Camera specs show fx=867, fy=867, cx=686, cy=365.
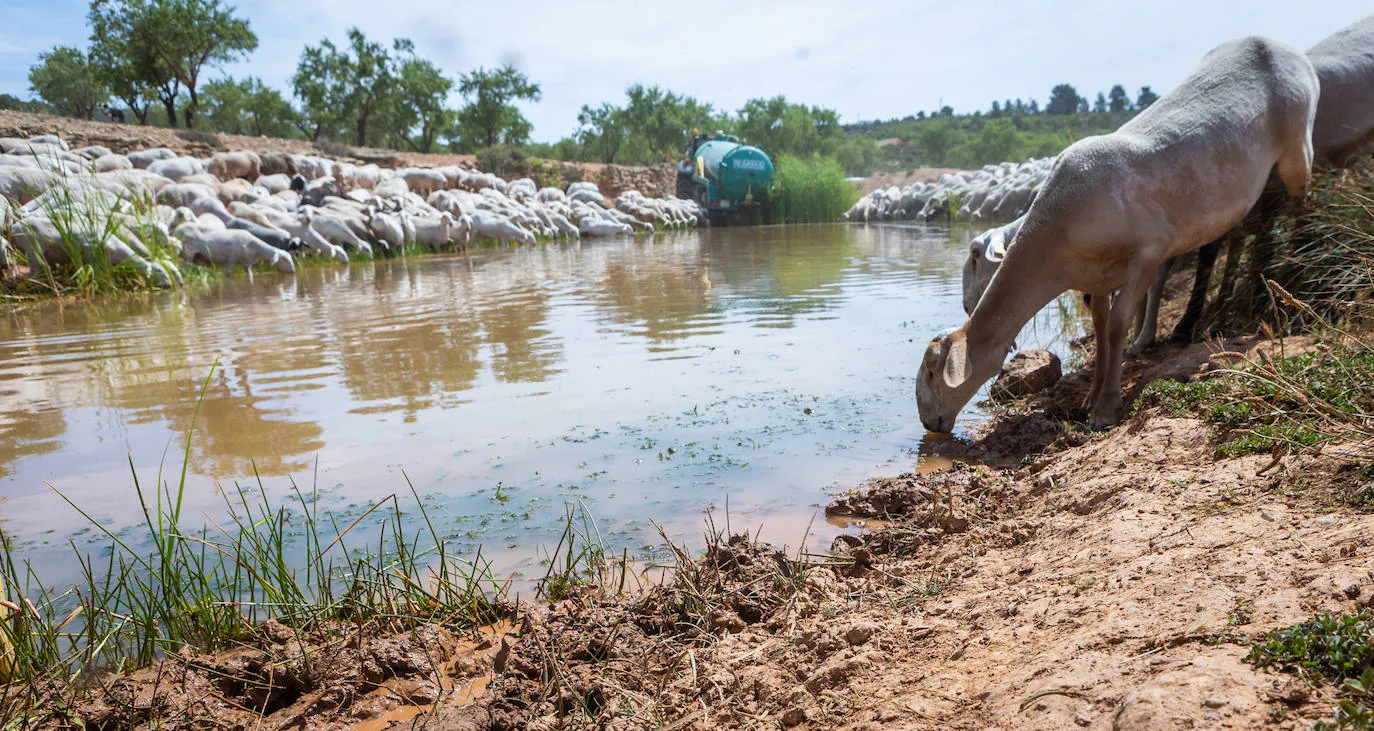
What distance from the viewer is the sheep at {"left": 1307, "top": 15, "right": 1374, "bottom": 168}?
6.34 m

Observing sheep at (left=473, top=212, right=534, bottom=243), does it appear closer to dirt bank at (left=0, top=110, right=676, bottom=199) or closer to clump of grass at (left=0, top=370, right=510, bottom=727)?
dirt bank at (left=0, top=110, right=676, bottom=199)

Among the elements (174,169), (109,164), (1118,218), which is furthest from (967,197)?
(1118,218)

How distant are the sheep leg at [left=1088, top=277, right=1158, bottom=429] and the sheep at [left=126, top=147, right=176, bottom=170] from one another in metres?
29.8

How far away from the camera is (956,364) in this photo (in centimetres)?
520

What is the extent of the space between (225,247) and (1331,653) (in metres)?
18.6

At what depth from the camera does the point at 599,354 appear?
26.2ft

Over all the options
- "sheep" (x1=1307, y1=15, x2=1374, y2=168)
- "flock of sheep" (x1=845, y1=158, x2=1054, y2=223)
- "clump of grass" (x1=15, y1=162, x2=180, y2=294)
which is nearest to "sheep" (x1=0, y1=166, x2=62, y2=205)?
"clump of grass" (x1=15, y1=162, x2=180, y2=294)

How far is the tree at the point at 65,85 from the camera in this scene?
56344 mm

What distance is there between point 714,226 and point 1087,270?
3637cm

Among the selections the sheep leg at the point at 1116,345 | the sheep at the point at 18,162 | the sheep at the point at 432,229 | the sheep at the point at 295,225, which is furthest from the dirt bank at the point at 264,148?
the sheep leg at the point at 1116,345

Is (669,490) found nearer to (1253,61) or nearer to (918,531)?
(918,531)

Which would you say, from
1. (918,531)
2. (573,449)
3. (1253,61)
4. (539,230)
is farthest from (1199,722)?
(539,230)

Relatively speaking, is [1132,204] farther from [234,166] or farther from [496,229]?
[234,166]

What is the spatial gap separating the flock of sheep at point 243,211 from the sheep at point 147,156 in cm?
3
